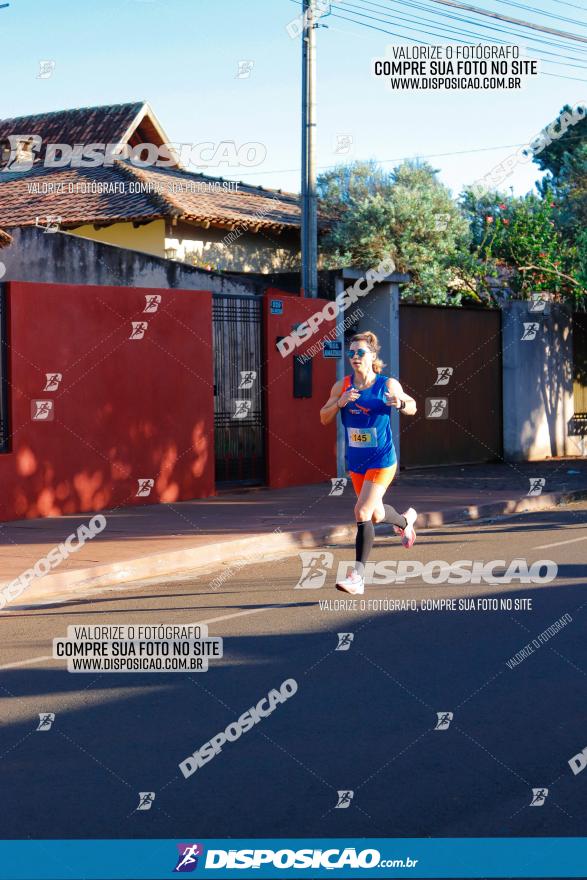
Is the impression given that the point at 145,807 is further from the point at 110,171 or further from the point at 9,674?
the point at 110,171

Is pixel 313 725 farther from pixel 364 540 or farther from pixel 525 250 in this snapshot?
pixel 525 250

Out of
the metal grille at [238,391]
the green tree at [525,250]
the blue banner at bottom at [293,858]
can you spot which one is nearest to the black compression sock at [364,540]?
the blue banner at bottom at [293,858]

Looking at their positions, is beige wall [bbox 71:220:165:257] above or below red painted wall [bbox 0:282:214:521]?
above

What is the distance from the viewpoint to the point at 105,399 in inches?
647

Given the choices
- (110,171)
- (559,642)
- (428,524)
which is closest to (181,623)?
(559,642)

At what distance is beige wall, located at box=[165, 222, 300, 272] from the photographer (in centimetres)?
2908

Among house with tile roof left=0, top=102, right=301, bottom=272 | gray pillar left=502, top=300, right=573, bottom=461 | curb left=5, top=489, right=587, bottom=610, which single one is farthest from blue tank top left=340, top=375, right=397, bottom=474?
house with tile roof left=0, top=102, right=301, bottom=272

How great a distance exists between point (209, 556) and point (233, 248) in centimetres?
1890

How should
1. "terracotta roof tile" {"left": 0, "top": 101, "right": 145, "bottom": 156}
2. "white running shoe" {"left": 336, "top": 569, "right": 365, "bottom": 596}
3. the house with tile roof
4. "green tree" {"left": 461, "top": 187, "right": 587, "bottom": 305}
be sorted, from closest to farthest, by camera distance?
"white running shoe" {"left": 336, "top": 569, "right": 365, "bottom": 596} < "green tree" {"left": 461, "top": 187, "right": 587, "bottom": 305} < the house with tile roof < "terracotta roof tile" {"left": 0, "top": 101, "right": 145, "bottom": 156}

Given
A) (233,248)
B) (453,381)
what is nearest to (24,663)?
(453,381)

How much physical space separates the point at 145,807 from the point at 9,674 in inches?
105

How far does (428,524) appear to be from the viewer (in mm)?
15320

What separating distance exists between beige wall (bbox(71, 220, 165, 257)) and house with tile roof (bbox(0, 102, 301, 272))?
0.07ft

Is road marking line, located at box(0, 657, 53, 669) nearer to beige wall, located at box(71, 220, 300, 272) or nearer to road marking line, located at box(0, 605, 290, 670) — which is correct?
road marking line, located at box(0, 605, 290, 670)
